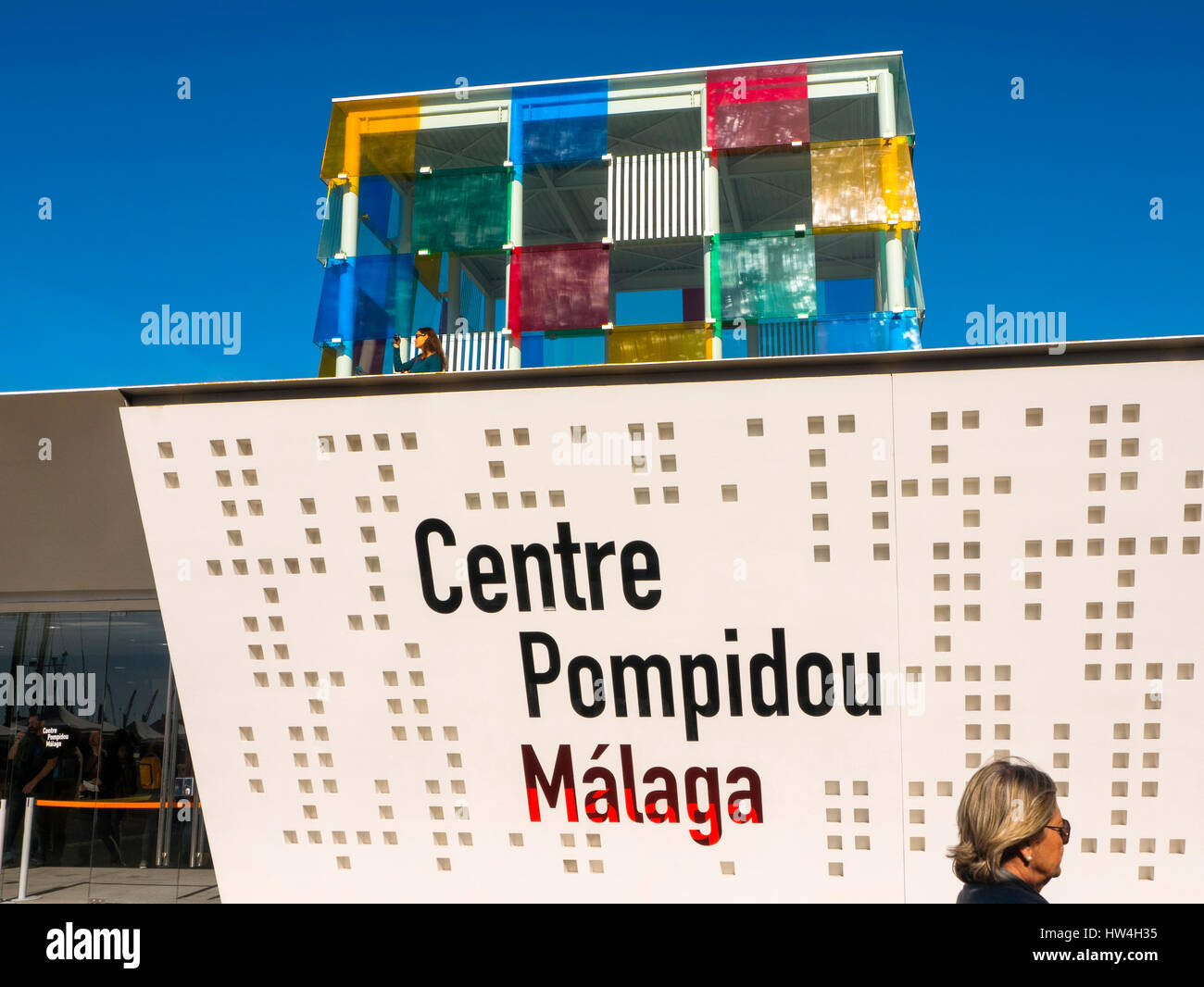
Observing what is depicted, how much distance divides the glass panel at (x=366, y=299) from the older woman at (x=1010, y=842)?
9637 millimetres

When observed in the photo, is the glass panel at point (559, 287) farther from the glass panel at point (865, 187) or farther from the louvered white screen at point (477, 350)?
the glass panel at point (865, 187)

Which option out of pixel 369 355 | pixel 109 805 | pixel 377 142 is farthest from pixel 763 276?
pixel 109 805

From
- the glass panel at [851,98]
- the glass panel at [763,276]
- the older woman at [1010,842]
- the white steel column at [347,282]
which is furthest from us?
the glass panel at [851,98]

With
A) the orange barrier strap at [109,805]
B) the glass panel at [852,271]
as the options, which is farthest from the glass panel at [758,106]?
the orange barrier strap at [109,805]

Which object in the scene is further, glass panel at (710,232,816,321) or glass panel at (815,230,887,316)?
glass panel at (815,230,887,316)

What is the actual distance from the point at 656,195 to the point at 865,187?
2.53 meters

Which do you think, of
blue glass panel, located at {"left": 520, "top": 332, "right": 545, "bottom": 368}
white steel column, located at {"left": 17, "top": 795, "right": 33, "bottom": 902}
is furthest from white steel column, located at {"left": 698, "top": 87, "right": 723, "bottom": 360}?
white steel column, located at {"left": 17, "top": 795, "right": 33, "bottom": 902}

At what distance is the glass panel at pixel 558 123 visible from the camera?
42.5ft

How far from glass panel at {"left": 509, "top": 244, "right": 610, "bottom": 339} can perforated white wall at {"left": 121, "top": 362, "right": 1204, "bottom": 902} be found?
4.72m

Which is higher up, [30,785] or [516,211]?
[516,211]

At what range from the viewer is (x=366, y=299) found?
12.6 metres

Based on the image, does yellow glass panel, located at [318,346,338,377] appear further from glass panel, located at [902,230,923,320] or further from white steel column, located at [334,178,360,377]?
glass panel, located at [902,230,923,320]

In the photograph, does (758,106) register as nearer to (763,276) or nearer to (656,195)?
(656,195)

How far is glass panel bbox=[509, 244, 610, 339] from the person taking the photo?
40.0 ft
